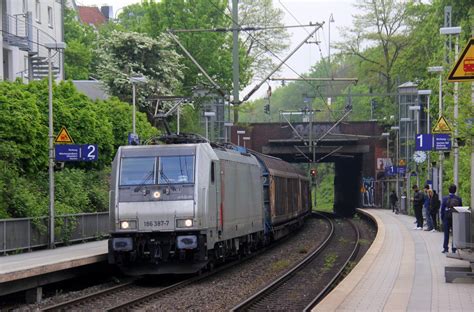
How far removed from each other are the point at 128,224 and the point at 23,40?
65.6ft

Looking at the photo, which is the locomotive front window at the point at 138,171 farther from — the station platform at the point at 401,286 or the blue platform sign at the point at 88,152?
the station platform at the point at 401,286

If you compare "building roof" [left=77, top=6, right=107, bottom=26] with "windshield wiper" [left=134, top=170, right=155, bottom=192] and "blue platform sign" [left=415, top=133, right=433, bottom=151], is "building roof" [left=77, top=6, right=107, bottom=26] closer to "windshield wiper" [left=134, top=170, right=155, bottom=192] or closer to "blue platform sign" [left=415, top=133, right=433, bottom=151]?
Answer: "blue platform sign" [left=415, top=133, right=433, bottom=151]

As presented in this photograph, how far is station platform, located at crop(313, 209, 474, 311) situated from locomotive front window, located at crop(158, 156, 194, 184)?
4.11 meters

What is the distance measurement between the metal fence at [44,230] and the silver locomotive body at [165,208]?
11.6ft

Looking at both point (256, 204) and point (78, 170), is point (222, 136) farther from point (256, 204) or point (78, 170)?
point (256, 204)

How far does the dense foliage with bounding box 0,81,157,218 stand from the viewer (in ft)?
73.7

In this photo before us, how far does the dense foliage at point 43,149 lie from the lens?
22469 millimetres

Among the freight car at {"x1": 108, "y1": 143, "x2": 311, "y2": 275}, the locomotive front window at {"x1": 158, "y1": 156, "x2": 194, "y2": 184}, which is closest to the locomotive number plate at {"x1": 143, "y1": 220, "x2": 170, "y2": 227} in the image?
the freight car at {"x1": 108, "y1": 143, "x2": 311, "y2": 275}

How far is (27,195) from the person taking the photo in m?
22.4

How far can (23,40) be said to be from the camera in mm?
35594

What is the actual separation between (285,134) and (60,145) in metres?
43.1

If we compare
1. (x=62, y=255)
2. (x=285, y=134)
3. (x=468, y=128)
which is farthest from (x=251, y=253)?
(x=285, y=134)

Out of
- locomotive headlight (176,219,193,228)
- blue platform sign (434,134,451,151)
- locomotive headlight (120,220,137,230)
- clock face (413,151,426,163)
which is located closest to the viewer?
locomotive headlight (176,219,193,228)

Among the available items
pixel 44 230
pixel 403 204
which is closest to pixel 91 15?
pixel 403 204
